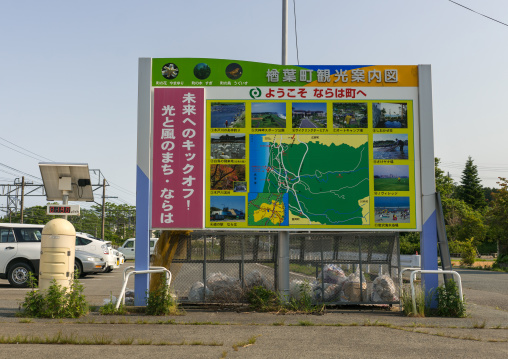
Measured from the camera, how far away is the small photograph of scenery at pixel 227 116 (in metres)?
11.1

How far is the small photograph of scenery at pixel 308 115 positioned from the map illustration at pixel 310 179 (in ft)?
0.83

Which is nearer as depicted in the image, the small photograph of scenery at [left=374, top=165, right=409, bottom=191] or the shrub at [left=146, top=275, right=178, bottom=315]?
the shrub at [left=146, top=275, right=178, bottom=315]

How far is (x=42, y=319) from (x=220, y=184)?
407 centimetres

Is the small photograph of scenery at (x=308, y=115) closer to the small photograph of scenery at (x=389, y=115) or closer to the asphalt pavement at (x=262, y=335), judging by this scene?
the small photograph of scenery at (x=389, y=115)

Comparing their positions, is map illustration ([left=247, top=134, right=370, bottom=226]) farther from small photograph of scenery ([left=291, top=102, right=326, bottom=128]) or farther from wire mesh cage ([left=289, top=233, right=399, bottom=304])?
wire mesh cage ([left=289, top=233, right=399, bottom=304])

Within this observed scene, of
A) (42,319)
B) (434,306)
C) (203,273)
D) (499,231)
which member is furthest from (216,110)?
(499,231)

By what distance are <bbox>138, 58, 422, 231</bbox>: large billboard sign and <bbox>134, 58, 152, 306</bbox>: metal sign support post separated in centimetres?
5

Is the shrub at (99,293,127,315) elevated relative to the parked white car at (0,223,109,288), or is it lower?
lower

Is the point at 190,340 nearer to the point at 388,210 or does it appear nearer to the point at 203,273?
the point at 203,273

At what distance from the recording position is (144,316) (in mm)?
9750

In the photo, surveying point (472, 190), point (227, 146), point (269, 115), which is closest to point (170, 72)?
point (227, 146)

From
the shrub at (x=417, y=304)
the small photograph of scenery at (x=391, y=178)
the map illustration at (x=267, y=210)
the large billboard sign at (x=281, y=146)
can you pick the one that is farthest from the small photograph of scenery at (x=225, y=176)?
the shrub at (x=417, y=304)

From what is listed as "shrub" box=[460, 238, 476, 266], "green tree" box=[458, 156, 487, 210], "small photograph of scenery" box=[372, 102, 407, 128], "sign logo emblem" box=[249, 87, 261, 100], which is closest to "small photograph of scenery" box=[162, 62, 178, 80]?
"sign logo emblem" box=[249, 87, 261, 100]

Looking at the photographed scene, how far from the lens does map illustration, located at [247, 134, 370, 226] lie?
1086 cm
